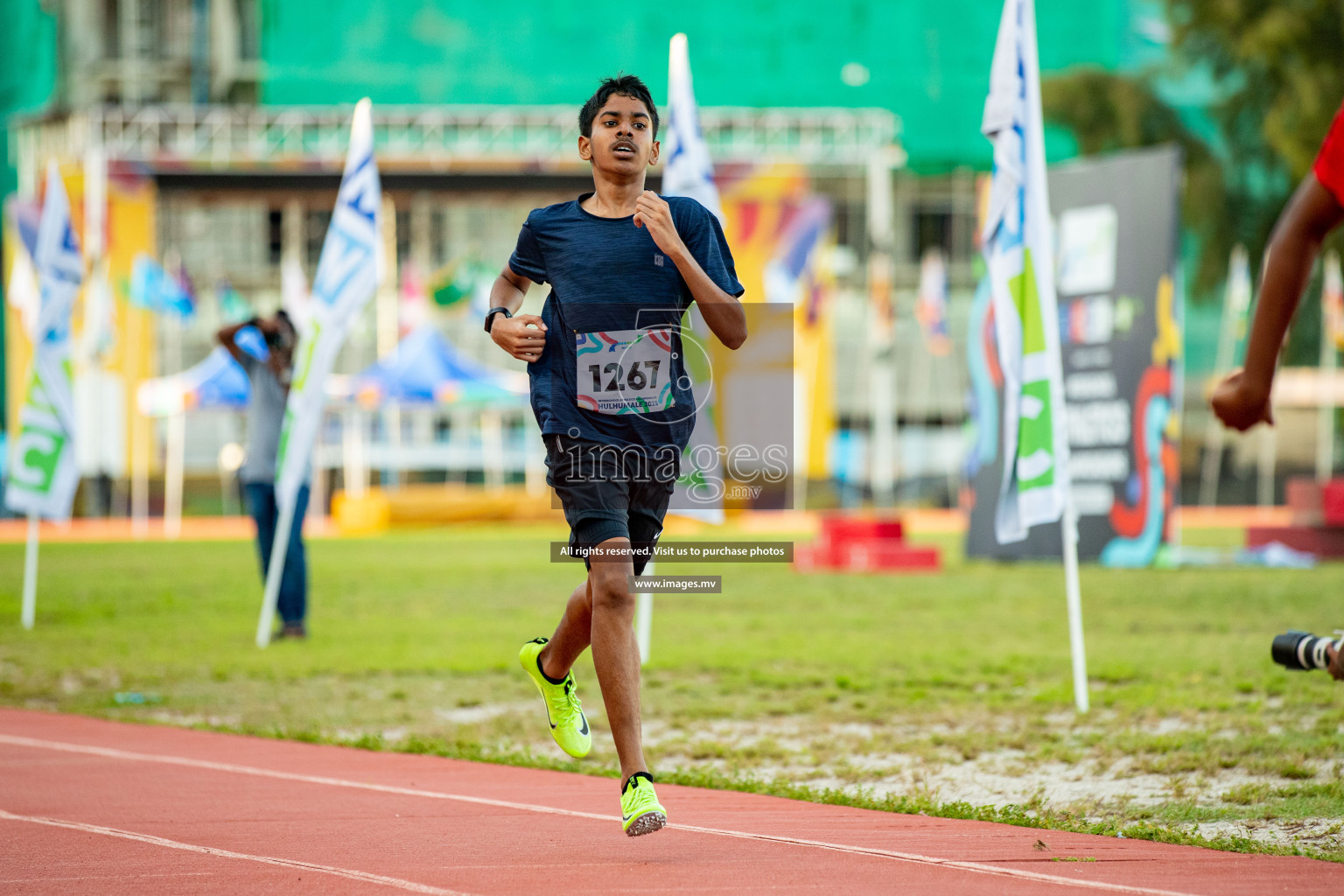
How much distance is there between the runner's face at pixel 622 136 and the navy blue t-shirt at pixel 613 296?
0.50ft

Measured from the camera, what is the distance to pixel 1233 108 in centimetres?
3712

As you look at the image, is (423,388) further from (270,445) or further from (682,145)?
(682,145)

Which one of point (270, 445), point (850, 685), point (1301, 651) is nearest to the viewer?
point (1301, 651)

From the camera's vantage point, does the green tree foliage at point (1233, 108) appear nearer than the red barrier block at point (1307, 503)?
No

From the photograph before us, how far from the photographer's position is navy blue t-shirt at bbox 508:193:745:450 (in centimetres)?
450

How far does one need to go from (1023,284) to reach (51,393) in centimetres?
820

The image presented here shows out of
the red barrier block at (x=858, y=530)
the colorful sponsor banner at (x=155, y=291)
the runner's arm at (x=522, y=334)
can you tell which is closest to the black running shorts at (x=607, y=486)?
the runner's arm at (x=522, y=334)

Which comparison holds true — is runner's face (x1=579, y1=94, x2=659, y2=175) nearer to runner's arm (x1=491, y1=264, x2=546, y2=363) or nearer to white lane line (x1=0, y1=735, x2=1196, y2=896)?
runner's arm (x1=491, y1=264, x2=546, y2=363)

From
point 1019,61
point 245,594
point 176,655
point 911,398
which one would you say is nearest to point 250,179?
point 911,398

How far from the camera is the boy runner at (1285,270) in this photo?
329 centimetres

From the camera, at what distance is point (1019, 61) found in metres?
8.06

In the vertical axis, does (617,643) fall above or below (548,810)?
above

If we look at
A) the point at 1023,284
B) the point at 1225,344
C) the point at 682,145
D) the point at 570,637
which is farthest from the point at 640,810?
the point at 1225,344

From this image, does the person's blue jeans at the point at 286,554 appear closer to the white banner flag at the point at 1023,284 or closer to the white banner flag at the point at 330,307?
the white banner flag at the point at 330,307
